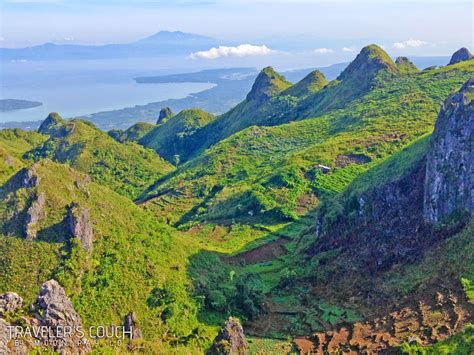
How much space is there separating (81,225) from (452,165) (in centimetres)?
2678

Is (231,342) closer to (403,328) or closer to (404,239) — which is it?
(403,328)

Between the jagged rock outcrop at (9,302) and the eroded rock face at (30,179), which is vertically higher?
the eroded rock face at (30,179)

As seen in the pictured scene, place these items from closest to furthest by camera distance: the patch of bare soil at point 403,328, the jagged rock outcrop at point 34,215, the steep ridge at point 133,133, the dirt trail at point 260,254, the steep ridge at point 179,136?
1. the patch of bare soil at point 403,328
2. the jagged rock outcrop at point 34,215
3. the dirt trail at point 260,254
4. the steep ridge at point 179,136
5. the steep ridge at point 133,133

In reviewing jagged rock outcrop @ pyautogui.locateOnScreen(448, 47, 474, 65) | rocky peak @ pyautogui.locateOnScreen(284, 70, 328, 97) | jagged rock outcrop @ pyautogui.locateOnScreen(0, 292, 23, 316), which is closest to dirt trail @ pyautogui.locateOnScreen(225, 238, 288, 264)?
jagged rock outcrop @ pyautogui.locateOnScreen(0, 292, 23, 316)

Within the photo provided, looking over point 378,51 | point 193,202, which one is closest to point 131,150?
point 193,202

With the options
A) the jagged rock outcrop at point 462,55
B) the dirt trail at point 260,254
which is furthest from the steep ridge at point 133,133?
the dirt trail at point 260,254

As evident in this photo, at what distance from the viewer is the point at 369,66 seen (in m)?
98.9

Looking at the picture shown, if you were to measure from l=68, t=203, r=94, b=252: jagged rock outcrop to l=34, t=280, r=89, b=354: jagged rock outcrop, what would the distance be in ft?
21.2

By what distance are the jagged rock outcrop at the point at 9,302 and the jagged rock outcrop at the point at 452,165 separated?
28.0 m

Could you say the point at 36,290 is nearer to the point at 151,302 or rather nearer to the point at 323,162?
the point at 151,302

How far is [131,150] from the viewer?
105750 mm

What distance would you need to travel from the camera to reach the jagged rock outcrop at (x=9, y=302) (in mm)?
25688

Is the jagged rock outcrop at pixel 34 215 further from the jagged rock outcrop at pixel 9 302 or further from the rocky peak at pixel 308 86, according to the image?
the rocky peak at pixel 308 86

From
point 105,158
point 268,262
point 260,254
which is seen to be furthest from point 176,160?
point 268,262
